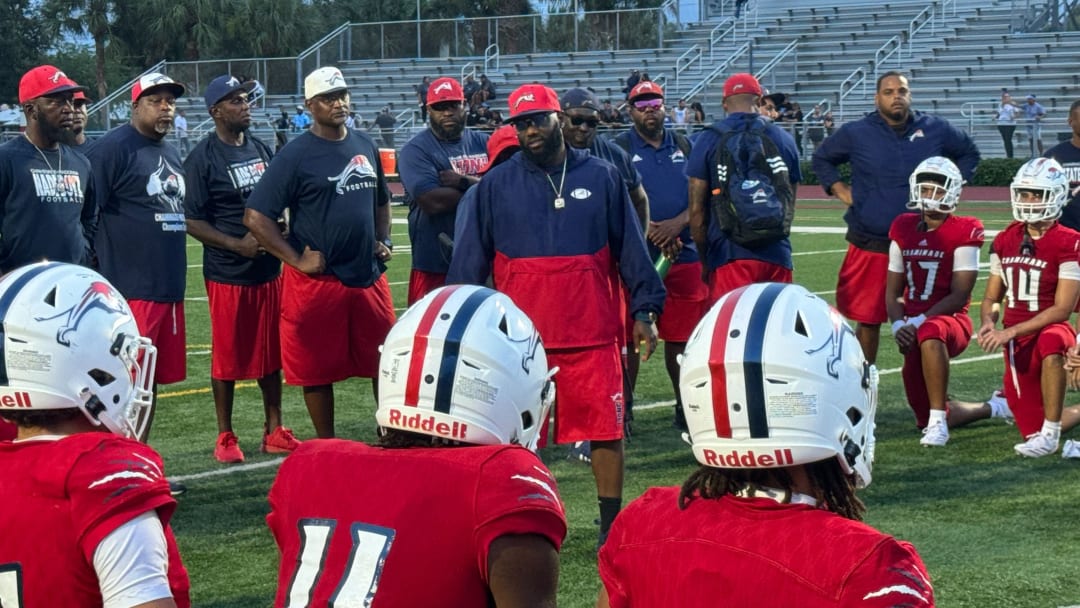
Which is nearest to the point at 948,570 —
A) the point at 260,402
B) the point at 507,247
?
the point at 507,247

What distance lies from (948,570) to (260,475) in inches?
139

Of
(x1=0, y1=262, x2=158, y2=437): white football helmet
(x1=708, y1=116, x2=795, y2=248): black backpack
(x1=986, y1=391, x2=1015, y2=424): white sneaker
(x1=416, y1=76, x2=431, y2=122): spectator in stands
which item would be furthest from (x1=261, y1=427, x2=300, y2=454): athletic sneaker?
(x1=416, y1=76, x2=431, y2=122): spectator in stands

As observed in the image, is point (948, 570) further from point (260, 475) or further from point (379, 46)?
point (379, 46)

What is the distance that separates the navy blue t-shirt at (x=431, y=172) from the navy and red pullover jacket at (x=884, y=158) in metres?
2.25

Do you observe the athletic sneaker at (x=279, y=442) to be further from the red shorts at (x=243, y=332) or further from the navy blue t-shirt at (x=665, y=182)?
the navy blue t-shirt at (x=665, y=182)

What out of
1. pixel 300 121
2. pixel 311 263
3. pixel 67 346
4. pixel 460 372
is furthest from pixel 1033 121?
pixel 67 346

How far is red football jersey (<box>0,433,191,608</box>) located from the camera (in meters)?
2.71

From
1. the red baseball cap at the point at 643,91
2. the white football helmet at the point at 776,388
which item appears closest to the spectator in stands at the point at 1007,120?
the red baseball cap at the point at 643,91

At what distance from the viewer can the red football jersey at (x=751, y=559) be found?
7.79 feet

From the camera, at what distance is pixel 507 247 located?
621cm

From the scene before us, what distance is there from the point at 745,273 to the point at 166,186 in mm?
3050

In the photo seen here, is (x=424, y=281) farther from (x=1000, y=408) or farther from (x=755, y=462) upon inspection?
(x=755, y=462)

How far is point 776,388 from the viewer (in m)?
2.65

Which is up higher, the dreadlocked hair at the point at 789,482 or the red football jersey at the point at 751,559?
the dreadlocked hair at the point at 789,482
